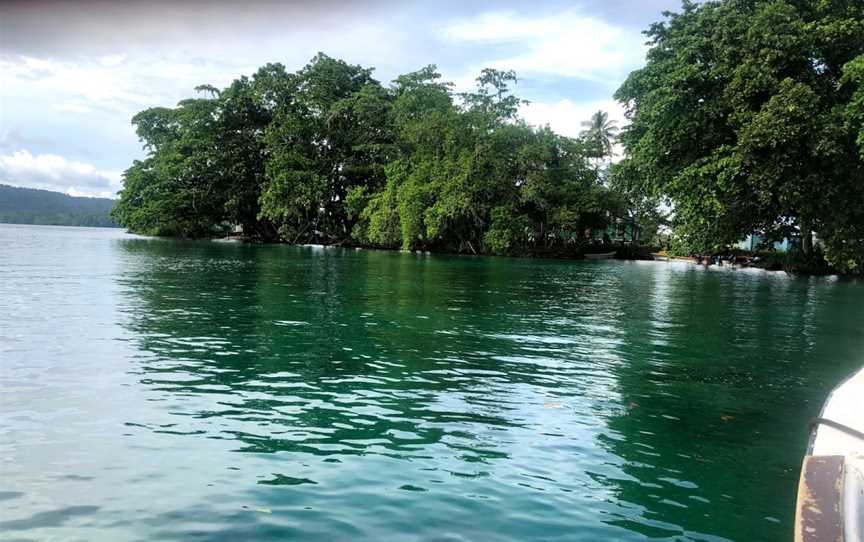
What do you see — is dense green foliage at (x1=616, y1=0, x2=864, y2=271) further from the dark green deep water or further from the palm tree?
the palm tree

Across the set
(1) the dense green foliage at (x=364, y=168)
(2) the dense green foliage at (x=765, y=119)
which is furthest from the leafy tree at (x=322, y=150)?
(2) the dense green foliage at (x=765, y=119)

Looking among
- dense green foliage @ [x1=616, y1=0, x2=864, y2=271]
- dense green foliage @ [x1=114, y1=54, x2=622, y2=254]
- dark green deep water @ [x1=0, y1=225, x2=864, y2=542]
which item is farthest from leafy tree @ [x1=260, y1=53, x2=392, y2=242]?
dark green deep water @ [x1=0, y1=225, x2=864, y2=542]

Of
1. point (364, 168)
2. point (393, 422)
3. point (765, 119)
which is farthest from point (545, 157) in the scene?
point (393, 422)

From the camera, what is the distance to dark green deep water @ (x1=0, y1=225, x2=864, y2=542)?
574 centimetres

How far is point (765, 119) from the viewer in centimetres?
2803

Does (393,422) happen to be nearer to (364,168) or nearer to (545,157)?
(545,157)

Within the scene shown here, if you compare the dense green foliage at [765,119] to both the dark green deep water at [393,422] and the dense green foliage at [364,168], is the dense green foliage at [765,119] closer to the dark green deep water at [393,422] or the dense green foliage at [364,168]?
the dark green deep water at [393,422]

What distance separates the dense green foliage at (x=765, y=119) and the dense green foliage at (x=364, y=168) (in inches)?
1272

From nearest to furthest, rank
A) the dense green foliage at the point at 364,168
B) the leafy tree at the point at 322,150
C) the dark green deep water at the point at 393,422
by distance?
the dark green deep water at the point at 393,422
the dense green foliage at the point at 364,168
the leafy tree at the point at 322,150

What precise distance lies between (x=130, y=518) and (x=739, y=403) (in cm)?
891

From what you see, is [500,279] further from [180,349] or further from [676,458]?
[676,458]

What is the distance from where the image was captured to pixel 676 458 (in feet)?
24.9

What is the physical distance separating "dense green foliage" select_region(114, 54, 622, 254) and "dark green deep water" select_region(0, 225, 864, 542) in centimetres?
4864

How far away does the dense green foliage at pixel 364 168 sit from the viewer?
66438 millimetres
